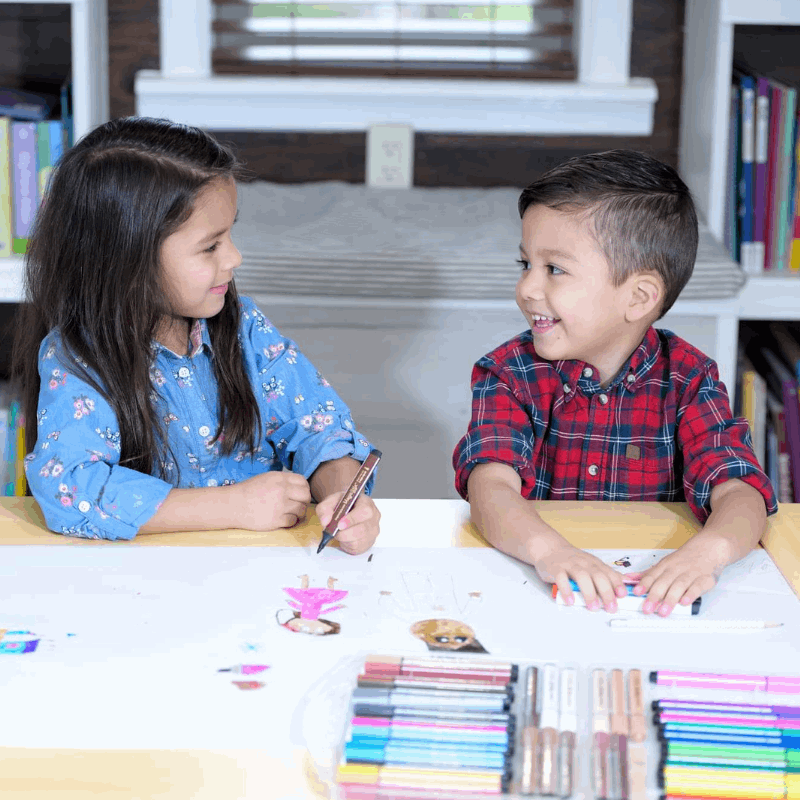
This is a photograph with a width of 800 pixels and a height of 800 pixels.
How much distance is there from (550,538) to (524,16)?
152 cm

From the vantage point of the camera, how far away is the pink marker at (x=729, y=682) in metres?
0.77

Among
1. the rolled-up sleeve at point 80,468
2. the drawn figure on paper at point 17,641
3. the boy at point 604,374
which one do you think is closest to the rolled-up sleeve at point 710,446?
the boy at point 604,374

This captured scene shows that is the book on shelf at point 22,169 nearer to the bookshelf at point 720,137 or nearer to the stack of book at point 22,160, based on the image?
the stack of book at point 22,160

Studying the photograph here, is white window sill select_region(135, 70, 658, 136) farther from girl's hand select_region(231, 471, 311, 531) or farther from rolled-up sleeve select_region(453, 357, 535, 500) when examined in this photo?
girl's hand select_region(231, 471, 311, 531)

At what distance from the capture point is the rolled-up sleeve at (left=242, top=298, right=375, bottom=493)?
1268 millimetres

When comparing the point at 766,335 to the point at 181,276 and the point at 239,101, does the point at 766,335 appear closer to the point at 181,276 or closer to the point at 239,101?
the point at 239,101

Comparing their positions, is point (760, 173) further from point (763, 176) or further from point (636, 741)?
point (636, 741)

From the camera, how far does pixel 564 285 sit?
47.4 inches

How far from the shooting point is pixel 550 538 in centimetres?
99

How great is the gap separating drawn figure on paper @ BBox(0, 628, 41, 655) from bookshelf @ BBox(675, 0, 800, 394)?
49.0 inches

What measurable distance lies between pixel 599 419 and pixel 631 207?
228mm

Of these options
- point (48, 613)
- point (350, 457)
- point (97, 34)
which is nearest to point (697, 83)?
point (97, 34)

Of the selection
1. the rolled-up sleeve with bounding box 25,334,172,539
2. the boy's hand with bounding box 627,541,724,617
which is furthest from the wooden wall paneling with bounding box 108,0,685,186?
the boy's hand with bounding box 627,541,724,617

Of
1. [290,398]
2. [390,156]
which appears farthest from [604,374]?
[390,156]
